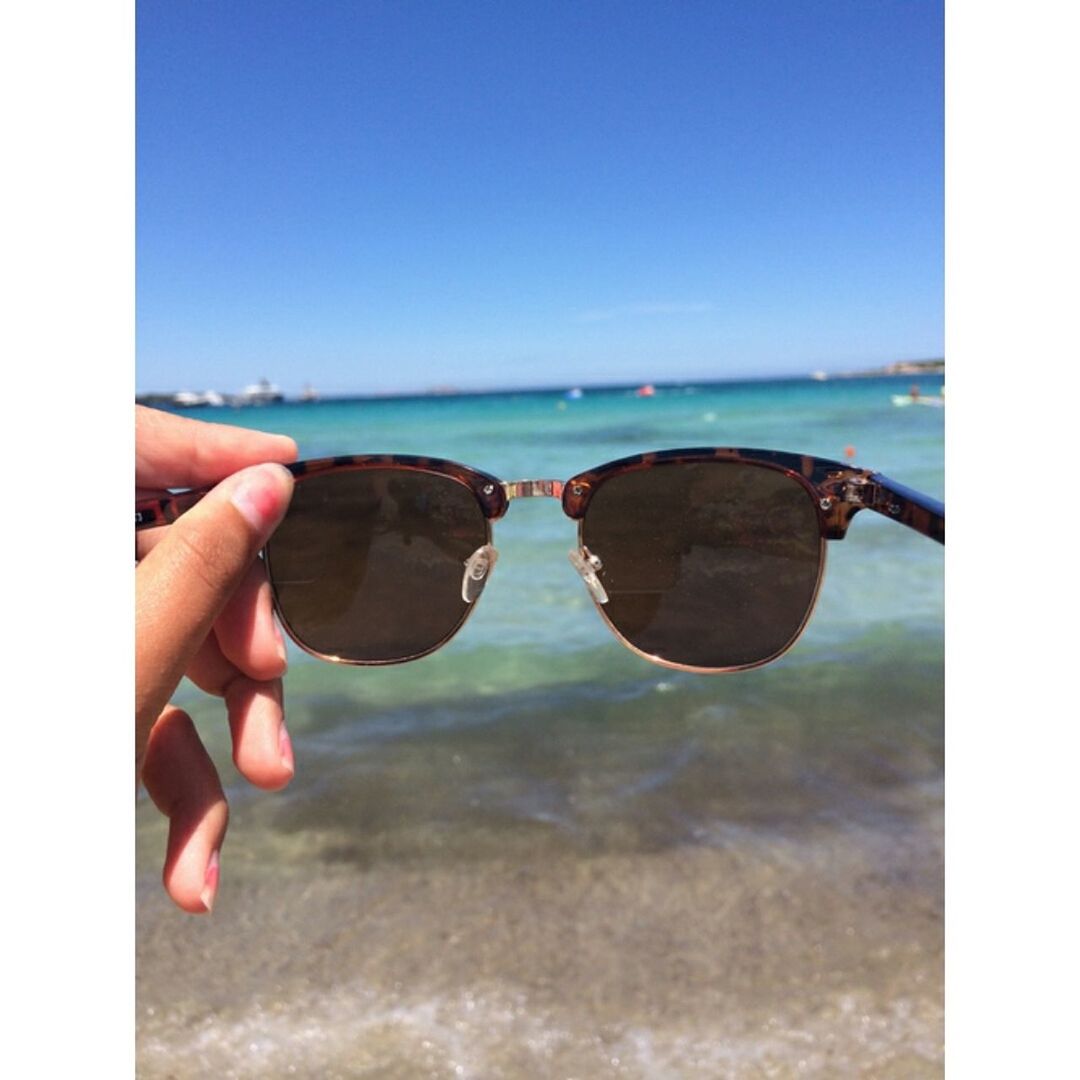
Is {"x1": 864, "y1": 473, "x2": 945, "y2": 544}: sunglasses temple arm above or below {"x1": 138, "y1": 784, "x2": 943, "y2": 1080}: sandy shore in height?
above

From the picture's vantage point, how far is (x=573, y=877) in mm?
2260

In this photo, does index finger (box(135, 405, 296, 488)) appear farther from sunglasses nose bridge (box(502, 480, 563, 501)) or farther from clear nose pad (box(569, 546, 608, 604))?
clear nose pad (box(569, 546, 608, 604))

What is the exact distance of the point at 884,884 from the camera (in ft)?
7.19

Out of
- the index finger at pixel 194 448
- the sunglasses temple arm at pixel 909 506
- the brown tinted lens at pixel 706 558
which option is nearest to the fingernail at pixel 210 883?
the index finger at pixel 194 448

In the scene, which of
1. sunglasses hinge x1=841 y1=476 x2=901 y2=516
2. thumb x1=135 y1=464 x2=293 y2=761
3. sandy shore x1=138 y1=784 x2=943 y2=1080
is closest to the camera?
thumb x1=135 y1=464 x2=293 y2=761

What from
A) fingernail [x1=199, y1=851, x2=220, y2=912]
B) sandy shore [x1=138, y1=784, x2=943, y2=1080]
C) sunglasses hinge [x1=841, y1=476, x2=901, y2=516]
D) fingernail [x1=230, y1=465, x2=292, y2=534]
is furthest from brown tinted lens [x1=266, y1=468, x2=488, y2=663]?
sandy shore [x1=138, y1=784, x2=943, y2=1080]

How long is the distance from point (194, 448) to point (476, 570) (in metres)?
0.42

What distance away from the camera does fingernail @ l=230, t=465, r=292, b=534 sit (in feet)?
3.06

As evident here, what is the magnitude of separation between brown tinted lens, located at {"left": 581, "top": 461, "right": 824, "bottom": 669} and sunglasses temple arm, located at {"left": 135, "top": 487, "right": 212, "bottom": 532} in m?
0.54

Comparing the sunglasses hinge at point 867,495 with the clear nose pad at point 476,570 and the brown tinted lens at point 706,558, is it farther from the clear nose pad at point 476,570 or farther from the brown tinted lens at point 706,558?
the clear nose pad at point 476,570

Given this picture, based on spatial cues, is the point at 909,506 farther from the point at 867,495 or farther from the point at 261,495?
the point at 261,495

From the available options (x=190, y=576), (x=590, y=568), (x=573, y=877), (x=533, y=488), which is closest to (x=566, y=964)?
(x=573, y=877)
